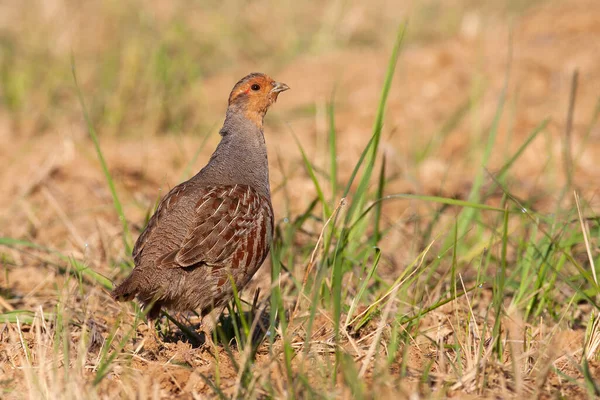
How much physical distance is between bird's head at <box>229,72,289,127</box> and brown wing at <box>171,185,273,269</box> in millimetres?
656

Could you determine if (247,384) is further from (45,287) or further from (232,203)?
(45,287)

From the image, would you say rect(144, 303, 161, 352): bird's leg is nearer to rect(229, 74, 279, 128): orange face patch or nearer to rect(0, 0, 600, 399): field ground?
rect(0, 0, 600, 399): field ground

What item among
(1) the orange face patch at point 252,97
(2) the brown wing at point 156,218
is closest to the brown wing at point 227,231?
(2) the brown wing at point 156,218

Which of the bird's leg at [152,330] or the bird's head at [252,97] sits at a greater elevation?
the bird's head at [252,97]

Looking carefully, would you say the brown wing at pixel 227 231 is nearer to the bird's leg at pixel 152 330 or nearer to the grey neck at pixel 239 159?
the grey neck at pixel 239 159

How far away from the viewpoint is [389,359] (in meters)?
2.75

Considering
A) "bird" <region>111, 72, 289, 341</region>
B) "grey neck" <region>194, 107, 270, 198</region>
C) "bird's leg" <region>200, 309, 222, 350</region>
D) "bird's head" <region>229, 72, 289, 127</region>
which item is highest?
"bird's head" <region>229, 72, 289, 127</region>

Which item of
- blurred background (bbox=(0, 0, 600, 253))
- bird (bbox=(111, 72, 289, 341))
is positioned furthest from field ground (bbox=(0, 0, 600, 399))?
bird (bbox=(111, 72, 289, 341))

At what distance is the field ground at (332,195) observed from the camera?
9.24ft

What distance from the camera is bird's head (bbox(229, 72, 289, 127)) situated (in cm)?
396

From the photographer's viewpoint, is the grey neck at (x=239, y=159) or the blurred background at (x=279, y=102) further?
the blurred background at (x=279, y=102)

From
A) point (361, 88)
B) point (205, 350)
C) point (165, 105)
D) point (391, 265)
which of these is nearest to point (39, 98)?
point (165, 105)

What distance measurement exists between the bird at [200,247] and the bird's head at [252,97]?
531 mm

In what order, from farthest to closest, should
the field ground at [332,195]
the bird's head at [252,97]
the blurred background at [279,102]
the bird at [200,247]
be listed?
the blurred background at [279,102]
the bird's head at [252,97]
the bird at [200,247]
the field ground at [332,195]
